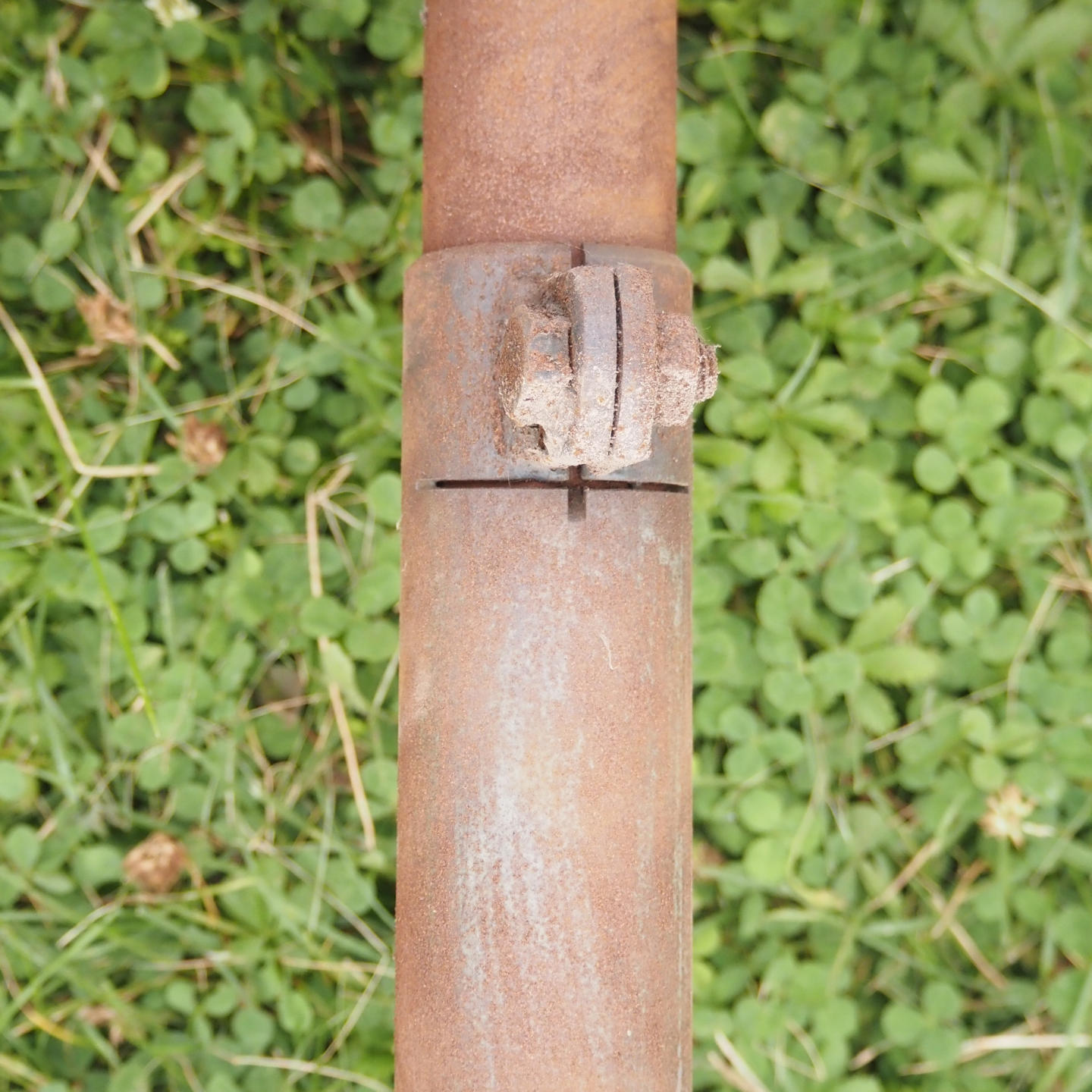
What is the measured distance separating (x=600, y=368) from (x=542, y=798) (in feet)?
1.60

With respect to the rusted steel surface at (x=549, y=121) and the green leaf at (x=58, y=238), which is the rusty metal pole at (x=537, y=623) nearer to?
the rusted steel surface at (x=549, y=121)

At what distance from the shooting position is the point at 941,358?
2.08 m

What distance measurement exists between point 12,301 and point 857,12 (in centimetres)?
167

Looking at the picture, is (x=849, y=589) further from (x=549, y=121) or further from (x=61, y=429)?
(x=61, y=429)

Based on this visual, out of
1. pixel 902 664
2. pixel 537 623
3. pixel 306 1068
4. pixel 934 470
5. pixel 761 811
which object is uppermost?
pixel 934 470

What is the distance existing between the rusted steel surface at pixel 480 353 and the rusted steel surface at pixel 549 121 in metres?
0.04

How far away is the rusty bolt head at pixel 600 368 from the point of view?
1.09 m

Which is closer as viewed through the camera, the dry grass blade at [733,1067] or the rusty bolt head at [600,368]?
the rusty bolt head at [600,368]

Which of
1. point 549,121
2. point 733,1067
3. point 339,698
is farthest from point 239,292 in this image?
point 733,1067

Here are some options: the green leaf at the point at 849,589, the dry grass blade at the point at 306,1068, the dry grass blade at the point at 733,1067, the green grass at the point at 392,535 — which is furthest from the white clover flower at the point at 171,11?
the dry grass blade at the point at 733,1067

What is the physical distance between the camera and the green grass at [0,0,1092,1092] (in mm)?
1993

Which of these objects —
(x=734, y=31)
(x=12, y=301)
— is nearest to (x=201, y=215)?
(x=12, y=301)

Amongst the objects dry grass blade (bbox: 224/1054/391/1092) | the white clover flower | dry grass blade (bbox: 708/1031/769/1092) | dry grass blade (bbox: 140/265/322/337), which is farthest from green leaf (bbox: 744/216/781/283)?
dry grass blade (bbox: 224/1054/391/1092)

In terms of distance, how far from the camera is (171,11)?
197cm
